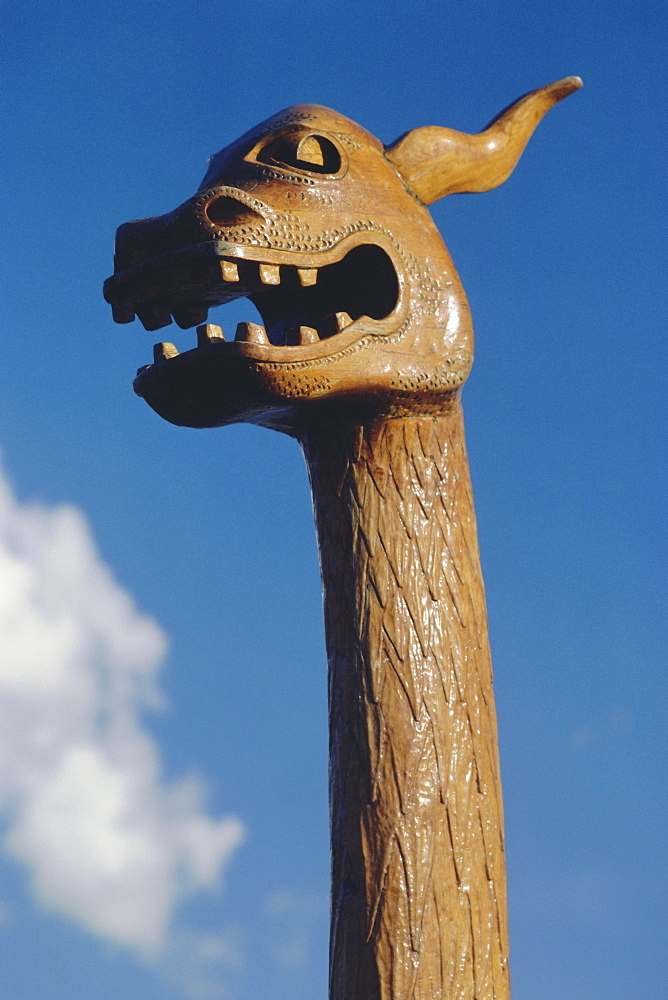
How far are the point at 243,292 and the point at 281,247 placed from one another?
20 centimetres

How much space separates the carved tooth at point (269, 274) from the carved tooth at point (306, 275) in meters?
0.05

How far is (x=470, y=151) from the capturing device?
2.96 meters

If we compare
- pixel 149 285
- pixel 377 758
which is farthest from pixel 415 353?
pixel 377 758

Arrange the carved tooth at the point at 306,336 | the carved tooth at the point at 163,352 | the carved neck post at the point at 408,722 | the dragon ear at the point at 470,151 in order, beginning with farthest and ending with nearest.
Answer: the dragon ear at the point at 470,151 → the carved tooth at the point at 163,352 → the carved tooth at the point at 306,336 → the carved neck post at the point at 408,722

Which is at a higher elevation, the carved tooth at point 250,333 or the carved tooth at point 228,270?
the carved tooth at point 228,270

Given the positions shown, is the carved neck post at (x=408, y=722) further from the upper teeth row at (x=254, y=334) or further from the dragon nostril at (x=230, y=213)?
the dragon nostril at (x=230, y=213)

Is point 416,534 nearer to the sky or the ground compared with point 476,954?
nearer to the sky

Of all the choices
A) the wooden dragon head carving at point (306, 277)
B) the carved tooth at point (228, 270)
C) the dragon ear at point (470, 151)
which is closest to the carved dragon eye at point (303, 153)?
the wooden dragon head carving at point (306, 277)

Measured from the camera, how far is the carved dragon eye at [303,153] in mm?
2691

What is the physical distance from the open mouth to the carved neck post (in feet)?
0.86

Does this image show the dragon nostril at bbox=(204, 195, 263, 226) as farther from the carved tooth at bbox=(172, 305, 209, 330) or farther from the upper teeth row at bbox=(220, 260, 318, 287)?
the carved tooth at bbox=(172, 305, 209, 330)

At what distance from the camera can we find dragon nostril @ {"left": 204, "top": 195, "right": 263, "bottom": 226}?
2543 millimetres

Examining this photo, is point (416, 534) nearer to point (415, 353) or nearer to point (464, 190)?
point (415, 353)

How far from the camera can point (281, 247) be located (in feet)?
8.38
